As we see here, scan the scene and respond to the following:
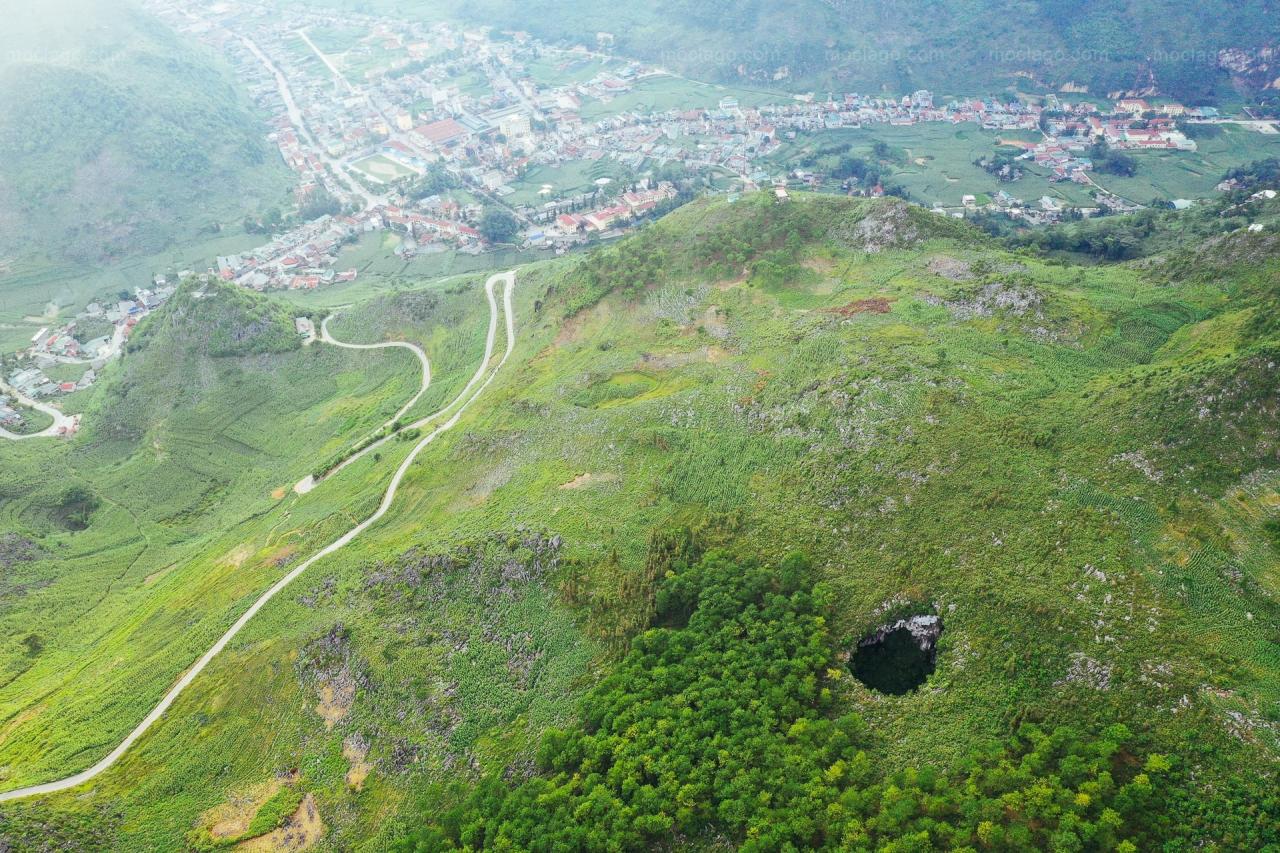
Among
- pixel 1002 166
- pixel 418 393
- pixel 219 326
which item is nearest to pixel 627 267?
pixel 418 393

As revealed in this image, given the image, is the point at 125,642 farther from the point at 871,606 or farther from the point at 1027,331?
the point at 1027,331

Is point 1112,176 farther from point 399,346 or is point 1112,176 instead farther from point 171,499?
point 171,499

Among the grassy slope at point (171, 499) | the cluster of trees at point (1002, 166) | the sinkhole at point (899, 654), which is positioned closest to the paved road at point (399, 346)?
the grassy slope at point (171, 499)

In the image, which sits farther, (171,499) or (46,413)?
(46,413)

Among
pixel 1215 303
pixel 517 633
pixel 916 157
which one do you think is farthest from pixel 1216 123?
pixel 517 633

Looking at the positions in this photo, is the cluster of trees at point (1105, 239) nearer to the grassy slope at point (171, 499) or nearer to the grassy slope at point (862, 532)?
the grassy slope at point (862, 532)

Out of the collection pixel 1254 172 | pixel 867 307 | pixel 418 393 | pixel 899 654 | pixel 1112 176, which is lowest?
pixel 418 393
